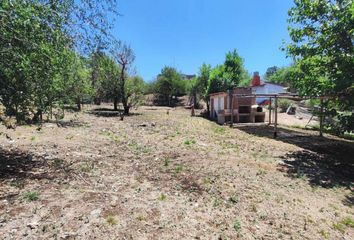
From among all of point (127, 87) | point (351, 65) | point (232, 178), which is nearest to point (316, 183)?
point (232, 178)

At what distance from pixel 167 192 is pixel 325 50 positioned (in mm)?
6166

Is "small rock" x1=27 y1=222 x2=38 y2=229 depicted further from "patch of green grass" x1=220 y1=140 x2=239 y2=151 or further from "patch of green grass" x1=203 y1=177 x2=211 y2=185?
"patch of green grass" x1=220 y1=140 x2=239 y2=151

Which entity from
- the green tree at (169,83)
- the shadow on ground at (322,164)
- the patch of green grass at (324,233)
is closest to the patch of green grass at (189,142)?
the shadow on ground at (322,164)

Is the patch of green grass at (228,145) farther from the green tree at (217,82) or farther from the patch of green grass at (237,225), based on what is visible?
the green tree at (217,82)

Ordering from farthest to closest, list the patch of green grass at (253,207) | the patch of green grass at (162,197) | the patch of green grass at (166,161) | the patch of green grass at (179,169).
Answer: the patch of green grass at (166,161), the patch of green grass at (179,169), the patch of green grass at (162,197), the patch of green grass at (253,207)

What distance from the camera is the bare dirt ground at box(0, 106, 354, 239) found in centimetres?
327

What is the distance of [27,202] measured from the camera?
3701mm

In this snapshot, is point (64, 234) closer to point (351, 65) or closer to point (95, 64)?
point (95, 64)

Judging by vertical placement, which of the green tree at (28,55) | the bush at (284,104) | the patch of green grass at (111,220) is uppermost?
the green tree at (28,55)

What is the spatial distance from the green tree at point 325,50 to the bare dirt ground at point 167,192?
213 cm

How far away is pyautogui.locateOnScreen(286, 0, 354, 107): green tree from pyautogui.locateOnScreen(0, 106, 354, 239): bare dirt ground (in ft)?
6.97

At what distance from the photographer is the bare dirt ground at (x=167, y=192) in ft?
10.7

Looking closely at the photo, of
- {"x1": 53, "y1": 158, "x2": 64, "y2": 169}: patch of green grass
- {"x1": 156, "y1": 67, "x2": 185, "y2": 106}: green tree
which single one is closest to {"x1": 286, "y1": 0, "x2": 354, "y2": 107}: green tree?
{"x1": 53, "y1": 158, "x2": 64, "y2": 169}: patch of green grass

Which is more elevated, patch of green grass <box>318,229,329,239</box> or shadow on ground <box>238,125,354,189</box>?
shadow on ground <box>238,125,354,189</box>
